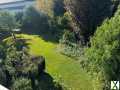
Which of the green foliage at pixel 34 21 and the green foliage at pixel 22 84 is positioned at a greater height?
the green foliage at pixel 34 21

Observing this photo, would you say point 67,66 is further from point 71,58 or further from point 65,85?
point 65,85

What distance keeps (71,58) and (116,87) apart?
14.4m

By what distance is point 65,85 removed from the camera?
26.7m

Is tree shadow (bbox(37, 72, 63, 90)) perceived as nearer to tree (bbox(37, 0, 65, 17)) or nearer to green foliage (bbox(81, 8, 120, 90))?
green foliage (bbox(81, 8, 120, 90))

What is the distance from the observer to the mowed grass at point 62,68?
27.2 meters

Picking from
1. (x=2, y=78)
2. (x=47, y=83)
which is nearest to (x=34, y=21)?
(x=47, y=83)

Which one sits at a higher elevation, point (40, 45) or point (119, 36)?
point (119, 36)

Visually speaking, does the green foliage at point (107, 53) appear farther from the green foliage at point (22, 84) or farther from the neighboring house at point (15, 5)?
the neighboring house at point (15, 5)

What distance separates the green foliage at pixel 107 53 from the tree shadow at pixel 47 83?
299 cm

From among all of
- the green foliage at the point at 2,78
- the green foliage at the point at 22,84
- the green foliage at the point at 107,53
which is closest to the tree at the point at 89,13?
the green foliage at the point at 107,53

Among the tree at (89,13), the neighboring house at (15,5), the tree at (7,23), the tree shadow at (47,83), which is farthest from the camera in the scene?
the neighboring house at (15,5)

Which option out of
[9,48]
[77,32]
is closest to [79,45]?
[77,32]

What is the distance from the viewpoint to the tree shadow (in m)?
25.7

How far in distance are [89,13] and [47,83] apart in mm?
12185
